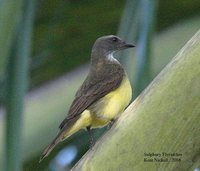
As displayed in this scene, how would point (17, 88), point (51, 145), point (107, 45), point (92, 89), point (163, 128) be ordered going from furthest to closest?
1. point (107, 45)
2. point (92, 89)
3. point (51, 145)
4. point (17, 88)
5. point (163, 128)

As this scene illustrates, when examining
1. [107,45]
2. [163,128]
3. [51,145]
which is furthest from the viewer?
[107,45]

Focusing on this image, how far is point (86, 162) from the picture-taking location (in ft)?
3.13

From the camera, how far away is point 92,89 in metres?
1.77

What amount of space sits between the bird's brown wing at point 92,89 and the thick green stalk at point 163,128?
541mm

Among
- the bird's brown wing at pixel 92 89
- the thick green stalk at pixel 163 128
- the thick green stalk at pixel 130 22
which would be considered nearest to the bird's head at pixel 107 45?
the bird's brown wing at pixel 92 89

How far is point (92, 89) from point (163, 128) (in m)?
0.87

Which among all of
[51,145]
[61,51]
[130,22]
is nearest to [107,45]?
[61,51]

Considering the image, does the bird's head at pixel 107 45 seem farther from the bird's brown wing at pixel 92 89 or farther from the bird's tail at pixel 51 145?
the bird's tail at pixel 51 145

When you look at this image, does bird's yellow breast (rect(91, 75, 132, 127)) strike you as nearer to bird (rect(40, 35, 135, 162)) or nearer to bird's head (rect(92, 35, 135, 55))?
bird (rect(40, 35, 135, 162))

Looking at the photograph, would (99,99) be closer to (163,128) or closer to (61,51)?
(61,51)

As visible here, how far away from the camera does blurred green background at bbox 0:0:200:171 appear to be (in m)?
A: 1.09

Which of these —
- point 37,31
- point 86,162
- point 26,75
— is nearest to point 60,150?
point 37,31

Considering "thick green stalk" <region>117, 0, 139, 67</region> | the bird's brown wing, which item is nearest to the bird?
the bird's brown wing

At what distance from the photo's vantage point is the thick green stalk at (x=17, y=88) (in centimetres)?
103
